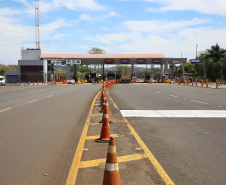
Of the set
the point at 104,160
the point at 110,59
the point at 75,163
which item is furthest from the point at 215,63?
the point at 75,163

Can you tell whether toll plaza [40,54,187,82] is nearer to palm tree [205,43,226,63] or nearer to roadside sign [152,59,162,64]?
roadside sign [152,59,162,64]

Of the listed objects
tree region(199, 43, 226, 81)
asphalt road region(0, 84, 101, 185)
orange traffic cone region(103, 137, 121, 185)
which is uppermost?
tree region(199, 43, 226, 81)

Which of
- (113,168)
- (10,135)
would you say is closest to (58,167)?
(113,168)

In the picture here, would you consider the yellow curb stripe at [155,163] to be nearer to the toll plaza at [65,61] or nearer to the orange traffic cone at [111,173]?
the orange traffic cone at [111,173]

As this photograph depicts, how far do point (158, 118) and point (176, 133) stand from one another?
314cm

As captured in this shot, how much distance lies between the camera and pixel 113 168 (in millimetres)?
3914

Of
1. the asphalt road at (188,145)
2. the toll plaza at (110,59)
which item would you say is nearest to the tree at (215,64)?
the toll plaza at (110,59)

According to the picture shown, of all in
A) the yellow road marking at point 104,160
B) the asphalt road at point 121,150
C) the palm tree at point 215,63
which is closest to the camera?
the asphalt road at point 121,150

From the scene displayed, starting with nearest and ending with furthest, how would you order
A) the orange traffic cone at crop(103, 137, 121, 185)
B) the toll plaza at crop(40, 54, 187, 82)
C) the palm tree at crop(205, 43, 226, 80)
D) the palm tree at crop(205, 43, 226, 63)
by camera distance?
the orange traffic cone at crop(103, 137, 121, 185), the toll plaza at crop(40, 54, 187, 82), the palm tree at crop(205, 43, 226, 80), the palm tree at crop(205, 43, 226, 63)

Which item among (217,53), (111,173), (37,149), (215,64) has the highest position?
(217,53)

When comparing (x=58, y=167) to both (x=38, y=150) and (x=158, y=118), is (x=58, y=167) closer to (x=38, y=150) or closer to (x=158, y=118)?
(x=38, y=150)

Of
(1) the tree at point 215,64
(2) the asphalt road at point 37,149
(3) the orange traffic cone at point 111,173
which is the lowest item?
(2) the asphalt road at point 37,149

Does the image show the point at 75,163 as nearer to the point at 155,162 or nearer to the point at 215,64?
the point at 155,162

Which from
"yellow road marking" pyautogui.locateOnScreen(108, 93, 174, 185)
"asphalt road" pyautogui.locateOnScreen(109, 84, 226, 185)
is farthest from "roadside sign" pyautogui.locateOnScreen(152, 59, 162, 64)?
"yellow road marking" pyautogui.locateOnScreen(108, 93, 174, 185)
